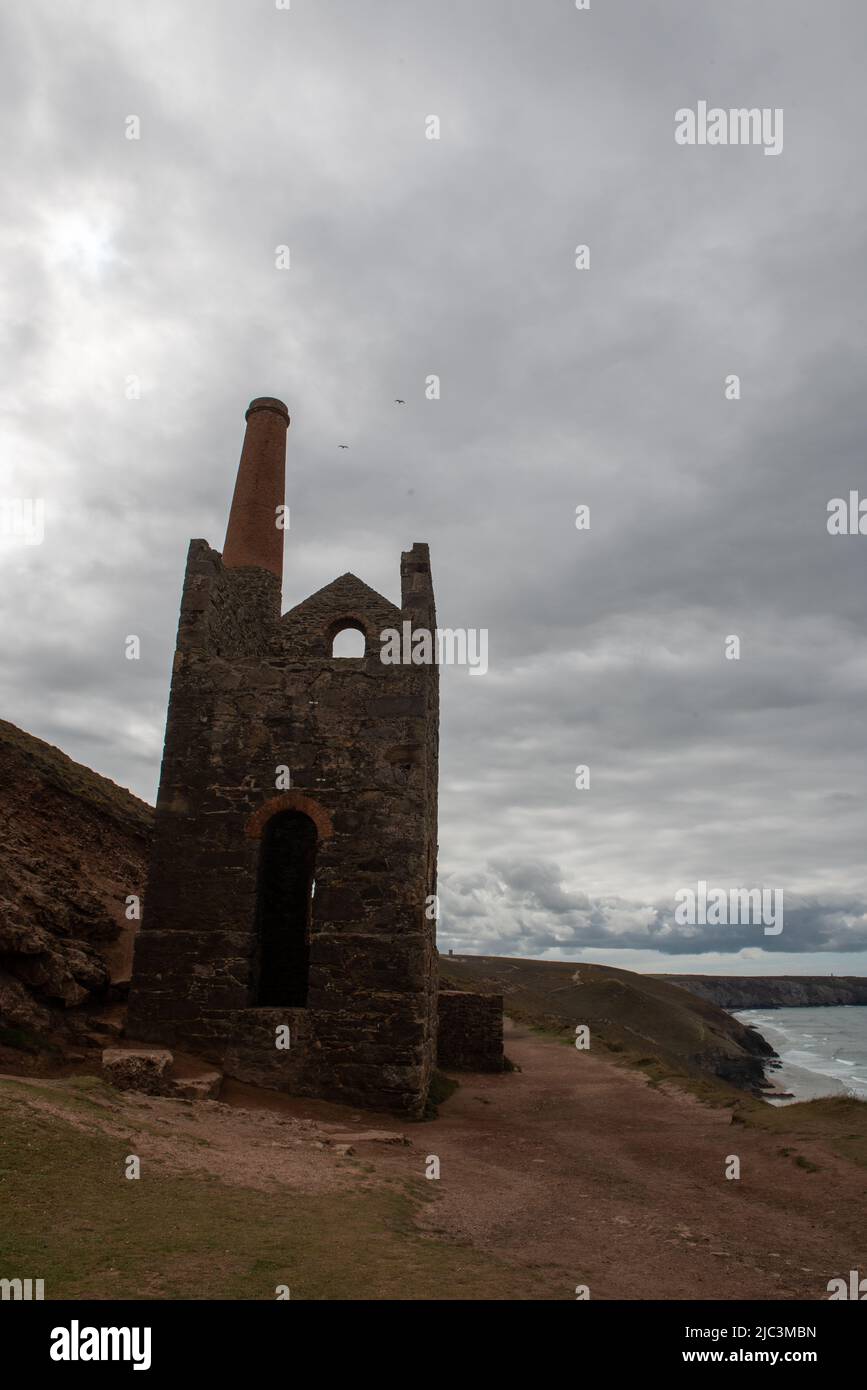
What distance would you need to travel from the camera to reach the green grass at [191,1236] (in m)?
4.68

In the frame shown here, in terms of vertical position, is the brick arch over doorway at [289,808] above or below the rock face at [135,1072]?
above

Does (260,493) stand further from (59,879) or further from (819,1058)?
(819,1058)

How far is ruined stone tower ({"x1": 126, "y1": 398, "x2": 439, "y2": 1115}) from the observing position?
11984mm

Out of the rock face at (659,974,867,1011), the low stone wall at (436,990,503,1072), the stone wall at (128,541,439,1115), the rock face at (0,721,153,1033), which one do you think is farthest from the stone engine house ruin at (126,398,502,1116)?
the rock face at (659,974,867,1011)

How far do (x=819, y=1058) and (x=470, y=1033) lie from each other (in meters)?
59.0

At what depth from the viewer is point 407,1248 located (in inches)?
230

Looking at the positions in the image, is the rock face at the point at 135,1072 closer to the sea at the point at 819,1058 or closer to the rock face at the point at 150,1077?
the rock face at the point at 150,1077

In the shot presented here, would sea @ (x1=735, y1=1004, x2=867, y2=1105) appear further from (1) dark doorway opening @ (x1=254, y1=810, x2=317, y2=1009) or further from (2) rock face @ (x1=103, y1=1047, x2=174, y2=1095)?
(2) rock face @ (x1=103, y1=1047, x2=174, y2=1095)

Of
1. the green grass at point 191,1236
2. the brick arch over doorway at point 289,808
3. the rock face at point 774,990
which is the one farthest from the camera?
the rock face at point 774,990

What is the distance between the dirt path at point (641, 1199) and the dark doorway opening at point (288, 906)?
4.24 meters

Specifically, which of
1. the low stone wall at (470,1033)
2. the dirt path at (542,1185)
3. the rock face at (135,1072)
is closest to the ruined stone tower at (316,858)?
the dirt path at (542,1185)

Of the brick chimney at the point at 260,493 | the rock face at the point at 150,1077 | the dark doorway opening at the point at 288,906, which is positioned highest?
the brick chimney at the point at 260,493

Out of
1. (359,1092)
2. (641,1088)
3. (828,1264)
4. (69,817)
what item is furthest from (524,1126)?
(69,817)
